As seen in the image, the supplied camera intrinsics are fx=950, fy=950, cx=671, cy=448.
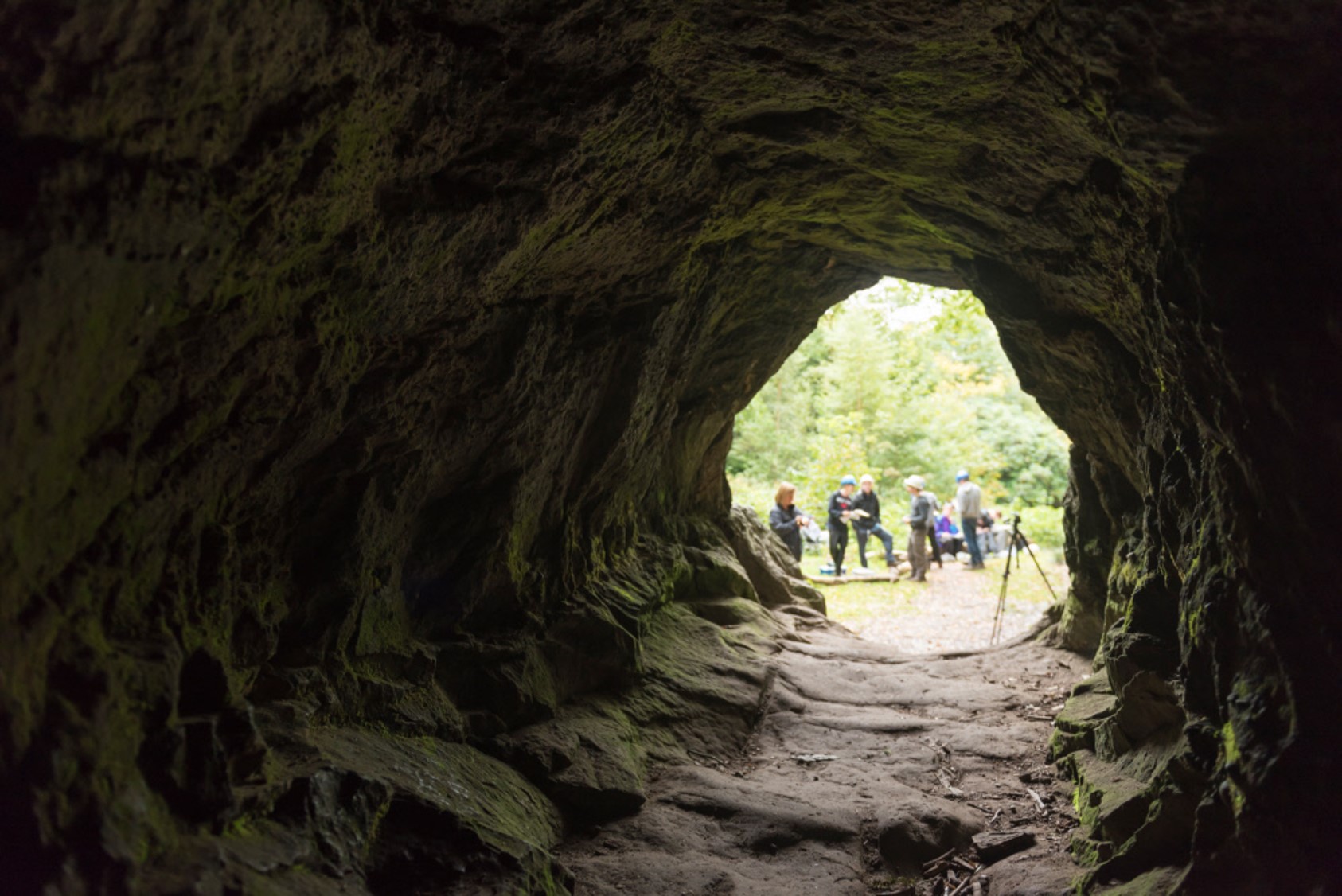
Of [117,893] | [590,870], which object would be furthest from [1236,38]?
[590,870]

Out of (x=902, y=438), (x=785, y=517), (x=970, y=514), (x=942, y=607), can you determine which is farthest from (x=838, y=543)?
(x=902, y=438)

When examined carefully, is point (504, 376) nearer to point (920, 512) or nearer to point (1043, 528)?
point (920, 512)

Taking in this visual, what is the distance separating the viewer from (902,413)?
32406mm

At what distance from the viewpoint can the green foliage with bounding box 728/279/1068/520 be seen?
103ft

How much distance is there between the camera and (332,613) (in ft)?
16.5

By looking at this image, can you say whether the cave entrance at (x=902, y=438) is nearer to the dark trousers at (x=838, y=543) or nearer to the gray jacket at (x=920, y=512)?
the dark trousers at (x=838, y=543)

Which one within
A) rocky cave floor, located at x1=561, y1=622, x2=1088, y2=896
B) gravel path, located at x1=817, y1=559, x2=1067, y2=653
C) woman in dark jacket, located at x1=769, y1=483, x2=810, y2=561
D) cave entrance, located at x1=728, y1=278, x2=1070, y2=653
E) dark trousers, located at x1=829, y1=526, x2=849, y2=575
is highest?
cave entrance, located at x1=728, y1=278, x2=1070, y2=653

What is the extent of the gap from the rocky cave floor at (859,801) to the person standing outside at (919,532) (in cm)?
934

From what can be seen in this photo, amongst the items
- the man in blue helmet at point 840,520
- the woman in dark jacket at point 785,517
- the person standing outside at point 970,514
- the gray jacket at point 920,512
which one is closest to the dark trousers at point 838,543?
the man in blue helmet at point 840,520

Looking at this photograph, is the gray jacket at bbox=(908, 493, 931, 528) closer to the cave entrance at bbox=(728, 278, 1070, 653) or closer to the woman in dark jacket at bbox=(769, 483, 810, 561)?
the cave entrance at bbox=(728, 278, 1070, 653)

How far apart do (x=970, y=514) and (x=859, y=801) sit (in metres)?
15.3

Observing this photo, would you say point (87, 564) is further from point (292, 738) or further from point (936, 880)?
point (936, 880)

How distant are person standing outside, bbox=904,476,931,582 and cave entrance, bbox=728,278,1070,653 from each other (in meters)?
0.36

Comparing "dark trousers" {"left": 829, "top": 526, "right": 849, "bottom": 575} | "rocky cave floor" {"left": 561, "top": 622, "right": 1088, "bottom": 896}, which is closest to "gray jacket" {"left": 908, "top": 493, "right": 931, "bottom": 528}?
"dark trousers" {"left": 829, "top": 526, "right": 849, "bottom": 575}
